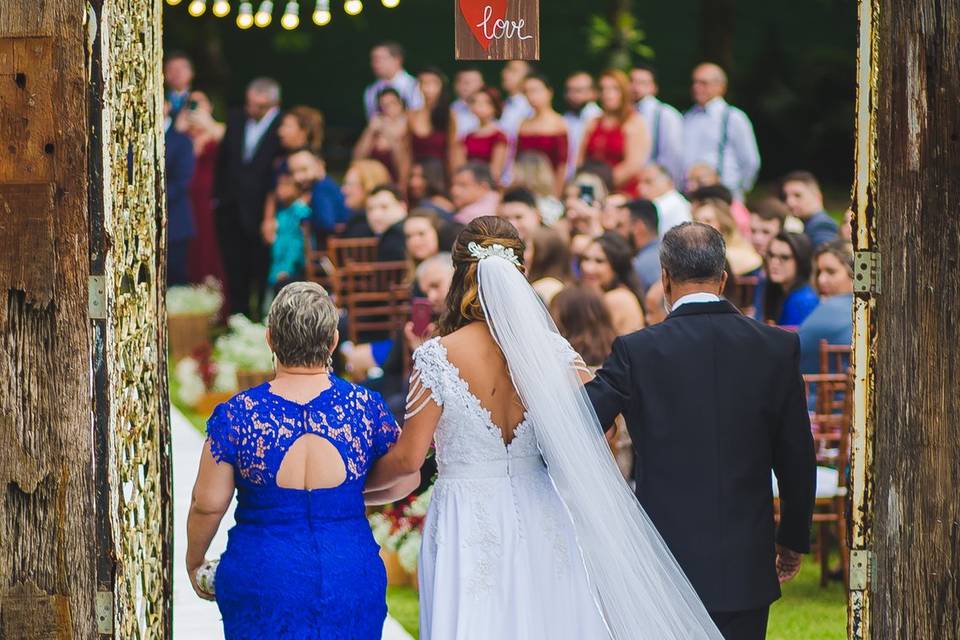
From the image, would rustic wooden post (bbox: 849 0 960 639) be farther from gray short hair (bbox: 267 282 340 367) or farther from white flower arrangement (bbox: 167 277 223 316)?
white flower arrangement (bbox: 167 277 223 316)

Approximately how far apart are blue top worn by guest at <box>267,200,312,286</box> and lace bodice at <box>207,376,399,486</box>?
7.92m

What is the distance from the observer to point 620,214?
10352 mm

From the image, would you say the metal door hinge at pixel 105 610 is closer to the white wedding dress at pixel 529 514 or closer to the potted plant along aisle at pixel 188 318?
the white wedding dress at pixel 529 514

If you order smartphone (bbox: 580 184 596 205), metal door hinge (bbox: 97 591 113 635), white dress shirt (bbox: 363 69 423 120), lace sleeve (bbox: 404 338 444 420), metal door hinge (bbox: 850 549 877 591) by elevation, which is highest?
white dress shirt (bbox: 363 69 423 120)

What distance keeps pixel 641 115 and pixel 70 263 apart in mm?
9553

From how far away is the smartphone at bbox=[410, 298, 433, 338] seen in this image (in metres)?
8.45

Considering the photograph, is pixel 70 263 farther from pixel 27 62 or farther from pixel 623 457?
pixel 623 457

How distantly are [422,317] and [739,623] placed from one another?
13.6 ft

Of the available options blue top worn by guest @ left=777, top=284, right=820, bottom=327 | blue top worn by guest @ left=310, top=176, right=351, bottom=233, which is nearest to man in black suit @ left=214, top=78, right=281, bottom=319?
blue top worn by guest @ left=310, top=176, right=351, bottom=233

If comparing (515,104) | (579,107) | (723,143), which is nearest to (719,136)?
(723,143)

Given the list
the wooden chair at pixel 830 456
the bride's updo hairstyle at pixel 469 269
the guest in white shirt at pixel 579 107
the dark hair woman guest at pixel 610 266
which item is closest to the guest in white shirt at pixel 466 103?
the guest in white shirt at pixel 579 107

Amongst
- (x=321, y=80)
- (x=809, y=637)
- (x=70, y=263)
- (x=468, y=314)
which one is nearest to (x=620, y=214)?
(x=809, y=637)

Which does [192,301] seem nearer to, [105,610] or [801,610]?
[801,610]

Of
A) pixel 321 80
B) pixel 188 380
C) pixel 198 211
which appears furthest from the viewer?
pixel 321 80
